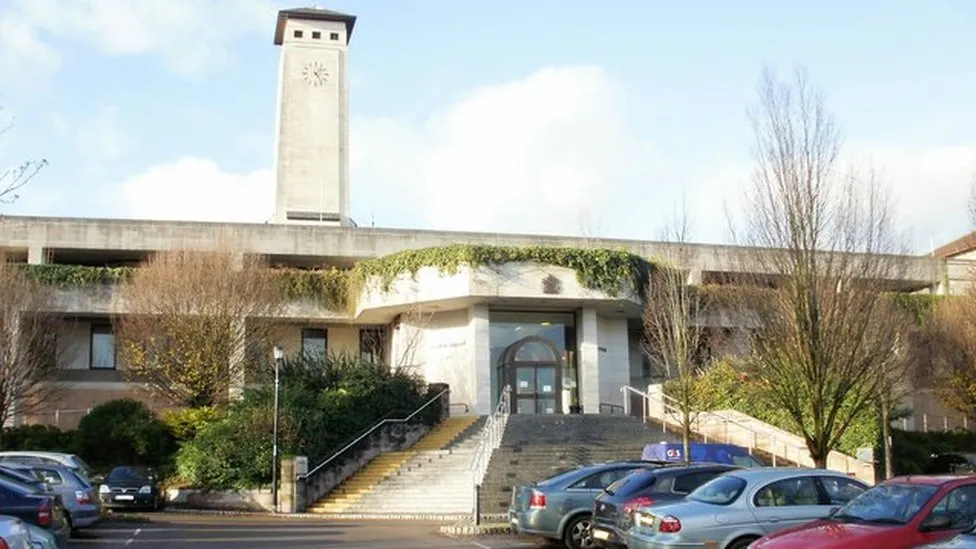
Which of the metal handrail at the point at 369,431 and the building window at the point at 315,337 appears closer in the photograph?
the metal handrail at the point at 369,431

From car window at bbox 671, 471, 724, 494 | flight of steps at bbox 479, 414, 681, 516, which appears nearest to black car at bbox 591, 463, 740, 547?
car window at bbox 671, 471, 724, 494

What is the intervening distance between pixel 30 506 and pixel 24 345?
21813mm

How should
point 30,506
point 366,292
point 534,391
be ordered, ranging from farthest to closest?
point 366,292 → point 534,391 → point 30,506

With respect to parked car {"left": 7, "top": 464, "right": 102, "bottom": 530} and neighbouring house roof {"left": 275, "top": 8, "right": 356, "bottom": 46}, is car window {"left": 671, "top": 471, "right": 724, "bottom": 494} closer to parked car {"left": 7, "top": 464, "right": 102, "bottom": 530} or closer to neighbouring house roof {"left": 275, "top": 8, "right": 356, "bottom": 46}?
parked car {"left": 7, "top": 464, "right": 102, "bottom": 530}

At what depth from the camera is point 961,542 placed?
327 inches

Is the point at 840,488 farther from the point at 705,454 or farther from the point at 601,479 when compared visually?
the point at 705,454

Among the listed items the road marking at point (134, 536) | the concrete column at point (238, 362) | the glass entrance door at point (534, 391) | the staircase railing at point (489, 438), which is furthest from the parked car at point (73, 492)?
the glass entrance door at point (534, 391)

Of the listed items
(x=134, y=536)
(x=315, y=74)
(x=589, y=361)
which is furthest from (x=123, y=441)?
(x=315, y=74)

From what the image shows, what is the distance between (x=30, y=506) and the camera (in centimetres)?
1490

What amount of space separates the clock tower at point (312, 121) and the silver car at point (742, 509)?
3556 centimetres

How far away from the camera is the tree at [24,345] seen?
112 feet

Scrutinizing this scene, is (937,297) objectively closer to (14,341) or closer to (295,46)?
(295,46)

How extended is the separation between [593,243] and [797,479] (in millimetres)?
30434

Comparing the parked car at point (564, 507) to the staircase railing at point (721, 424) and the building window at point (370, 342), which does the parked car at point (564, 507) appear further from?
the building window at point (370, 342)
